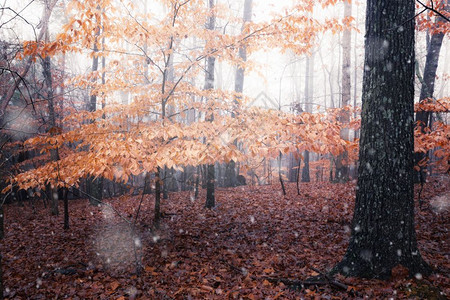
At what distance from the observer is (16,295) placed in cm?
448

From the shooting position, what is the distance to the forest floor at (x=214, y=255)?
3.91m

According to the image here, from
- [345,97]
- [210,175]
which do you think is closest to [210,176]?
[210,175]

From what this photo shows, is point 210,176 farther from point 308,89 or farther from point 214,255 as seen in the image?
point 308,89

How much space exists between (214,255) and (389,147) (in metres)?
3.78

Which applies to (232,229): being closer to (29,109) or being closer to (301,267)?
(301,267)

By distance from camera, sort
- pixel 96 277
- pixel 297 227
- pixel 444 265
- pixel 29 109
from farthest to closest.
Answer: pixel 29 109 → pixel 297 227 → pixel 96 277 → pixel 444 265

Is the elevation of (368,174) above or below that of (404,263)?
above

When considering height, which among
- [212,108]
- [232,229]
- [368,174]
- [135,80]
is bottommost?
[232,229]

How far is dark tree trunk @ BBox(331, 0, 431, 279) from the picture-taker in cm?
359

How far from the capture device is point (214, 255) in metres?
5.45

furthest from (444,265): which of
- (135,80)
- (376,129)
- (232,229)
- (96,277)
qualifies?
(135,80)

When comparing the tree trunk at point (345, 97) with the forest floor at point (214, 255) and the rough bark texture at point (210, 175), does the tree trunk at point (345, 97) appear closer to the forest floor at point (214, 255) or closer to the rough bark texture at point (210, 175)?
the forest floor at point (214, 255)

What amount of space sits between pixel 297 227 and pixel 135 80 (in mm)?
5642

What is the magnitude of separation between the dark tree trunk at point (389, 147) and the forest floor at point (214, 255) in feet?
1.00
